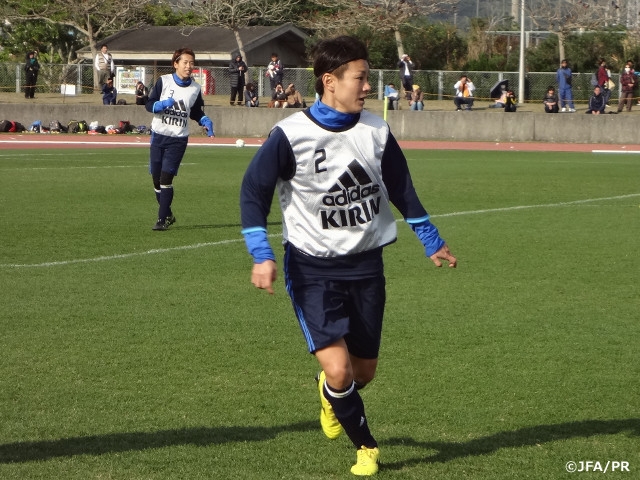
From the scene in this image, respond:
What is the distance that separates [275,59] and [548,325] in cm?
3246

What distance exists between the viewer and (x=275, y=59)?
39719mm

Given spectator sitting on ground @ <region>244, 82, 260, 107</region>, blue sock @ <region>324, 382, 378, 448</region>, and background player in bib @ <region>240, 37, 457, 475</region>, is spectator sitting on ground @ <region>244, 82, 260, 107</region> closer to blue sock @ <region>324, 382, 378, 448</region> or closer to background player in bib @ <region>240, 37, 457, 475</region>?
background player in bib @ <region>240, 37, 457, 475</region>

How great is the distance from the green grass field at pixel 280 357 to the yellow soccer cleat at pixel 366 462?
99mm

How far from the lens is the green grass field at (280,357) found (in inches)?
208

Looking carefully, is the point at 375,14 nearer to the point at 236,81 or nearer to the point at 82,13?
the point at 236,81

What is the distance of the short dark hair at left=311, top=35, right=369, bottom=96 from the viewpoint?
4984mm

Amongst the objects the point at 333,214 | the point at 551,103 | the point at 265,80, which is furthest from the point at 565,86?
the point at 333,214

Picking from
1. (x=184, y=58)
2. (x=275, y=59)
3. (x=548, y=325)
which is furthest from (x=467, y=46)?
(x=548, y=325)

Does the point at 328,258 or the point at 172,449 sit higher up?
the point at 328,258

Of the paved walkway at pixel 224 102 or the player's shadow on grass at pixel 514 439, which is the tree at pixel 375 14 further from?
the player's shadow on grass at pixel 514 439

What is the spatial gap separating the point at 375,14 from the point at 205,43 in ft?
44.3

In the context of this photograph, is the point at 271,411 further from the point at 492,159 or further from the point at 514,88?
the point at 514,88

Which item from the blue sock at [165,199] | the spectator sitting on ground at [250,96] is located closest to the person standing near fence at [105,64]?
the spectator sitting on ground at [250,96]

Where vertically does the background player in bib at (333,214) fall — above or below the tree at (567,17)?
below
